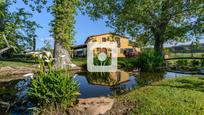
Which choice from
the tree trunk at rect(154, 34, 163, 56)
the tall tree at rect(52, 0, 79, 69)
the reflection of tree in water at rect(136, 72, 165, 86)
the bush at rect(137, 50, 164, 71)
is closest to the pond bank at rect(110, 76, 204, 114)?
the reflection of tree in water at rect(136, 72, 165, 86)

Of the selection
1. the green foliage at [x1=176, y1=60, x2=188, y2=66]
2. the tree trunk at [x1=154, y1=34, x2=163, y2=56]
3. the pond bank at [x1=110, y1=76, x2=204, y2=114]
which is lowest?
the pond bank at [x1=110, y1=76, x2=204, y2=114]

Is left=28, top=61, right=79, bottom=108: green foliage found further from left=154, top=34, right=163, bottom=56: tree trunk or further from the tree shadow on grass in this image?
left=154, top=34, right=163, bottom=56: tree trunk

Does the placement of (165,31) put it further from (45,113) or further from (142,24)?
(45,113)

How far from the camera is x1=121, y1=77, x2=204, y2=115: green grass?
8336 millimetres

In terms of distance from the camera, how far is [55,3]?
24.8m

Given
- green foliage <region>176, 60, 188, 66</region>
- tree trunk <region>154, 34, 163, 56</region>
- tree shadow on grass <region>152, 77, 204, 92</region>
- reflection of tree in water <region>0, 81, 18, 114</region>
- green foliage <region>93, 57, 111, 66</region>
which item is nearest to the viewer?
reflection of tree in water <region>0, 81, 18, 114</region>

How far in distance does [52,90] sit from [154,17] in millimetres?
22490

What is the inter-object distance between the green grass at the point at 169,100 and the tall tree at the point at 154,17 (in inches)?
724

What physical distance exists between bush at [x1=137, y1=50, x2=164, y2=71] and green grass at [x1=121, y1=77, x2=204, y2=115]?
13081 mm

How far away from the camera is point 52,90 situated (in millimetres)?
9062

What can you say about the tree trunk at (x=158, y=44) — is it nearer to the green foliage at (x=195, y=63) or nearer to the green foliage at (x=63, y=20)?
the green foliage at (x=195, y=63)

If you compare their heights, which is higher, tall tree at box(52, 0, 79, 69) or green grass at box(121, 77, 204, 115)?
tall tree at box(52, 0, 79, 69)

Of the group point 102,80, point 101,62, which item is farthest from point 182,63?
point 102,80

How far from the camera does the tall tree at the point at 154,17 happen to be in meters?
29.2
